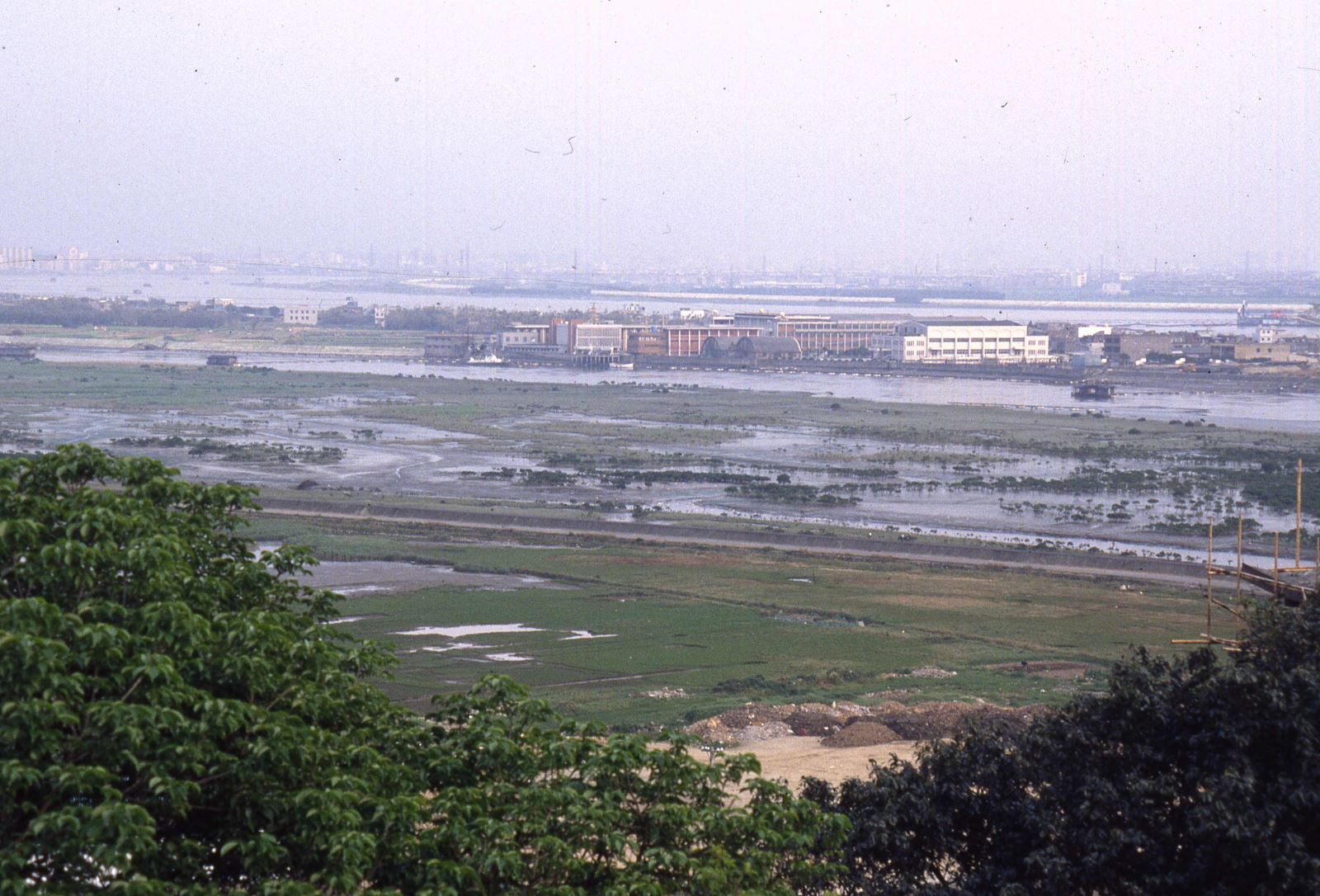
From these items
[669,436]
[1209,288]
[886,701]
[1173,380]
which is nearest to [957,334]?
[1173,380]

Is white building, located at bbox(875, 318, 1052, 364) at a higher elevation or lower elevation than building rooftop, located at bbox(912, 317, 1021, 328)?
lower

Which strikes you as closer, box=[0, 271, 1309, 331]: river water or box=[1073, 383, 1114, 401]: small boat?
box=[1073, 383, 1114, 401]: small boat

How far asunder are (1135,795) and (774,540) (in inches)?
671

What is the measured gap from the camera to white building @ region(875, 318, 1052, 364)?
239 ft

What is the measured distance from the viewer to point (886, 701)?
12.6 metres

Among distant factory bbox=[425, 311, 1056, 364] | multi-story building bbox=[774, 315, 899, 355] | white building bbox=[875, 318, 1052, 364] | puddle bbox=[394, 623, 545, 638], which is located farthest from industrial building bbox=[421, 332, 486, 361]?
puddle bbox=[394, 623, 545, 638]

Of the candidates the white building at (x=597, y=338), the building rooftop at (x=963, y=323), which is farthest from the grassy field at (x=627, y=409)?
the building rooftop at (x=963, y=323)

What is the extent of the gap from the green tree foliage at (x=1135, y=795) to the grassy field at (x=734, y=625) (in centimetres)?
514

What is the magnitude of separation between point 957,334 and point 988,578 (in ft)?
181

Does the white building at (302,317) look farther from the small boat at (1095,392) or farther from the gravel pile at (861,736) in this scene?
the gravel pile at (861,736)

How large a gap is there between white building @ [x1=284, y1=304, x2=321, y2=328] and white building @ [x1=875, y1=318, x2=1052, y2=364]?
41.6m

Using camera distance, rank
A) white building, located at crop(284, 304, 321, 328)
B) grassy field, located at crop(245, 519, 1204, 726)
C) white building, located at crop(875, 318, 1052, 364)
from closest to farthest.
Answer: grassy field, located at crop(245, 519, 1204, 726), white building, located at crop(875, 318, 1052, 364), white building, located at crop(284, 304, 321, 328)

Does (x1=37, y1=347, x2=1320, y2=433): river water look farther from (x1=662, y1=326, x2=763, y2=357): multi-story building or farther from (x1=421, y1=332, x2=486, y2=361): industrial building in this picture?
(x1=662, y1=326, x2=763, y2=357): multi-story building

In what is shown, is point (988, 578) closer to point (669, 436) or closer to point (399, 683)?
point (399, 683)
